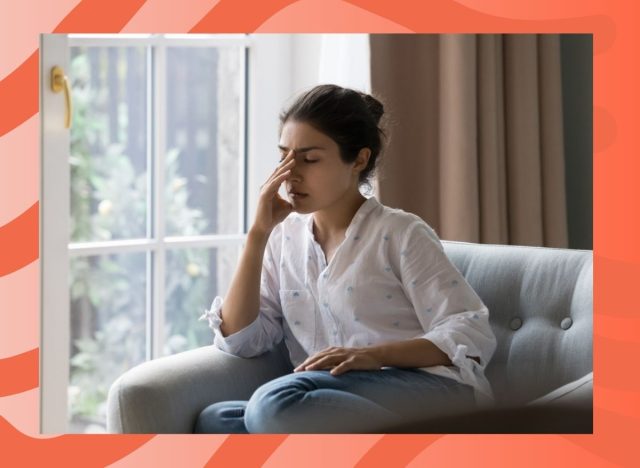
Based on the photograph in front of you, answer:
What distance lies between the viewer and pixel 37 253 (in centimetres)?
98

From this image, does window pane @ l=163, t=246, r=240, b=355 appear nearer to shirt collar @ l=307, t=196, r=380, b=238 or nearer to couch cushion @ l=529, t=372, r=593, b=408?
shirt collar @ l=307, t=196, r=380, b=238

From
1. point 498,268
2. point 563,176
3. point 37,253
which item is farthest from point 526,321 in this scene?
point 37,253

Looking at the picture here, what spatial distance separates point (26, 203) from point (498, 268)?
0.62 m

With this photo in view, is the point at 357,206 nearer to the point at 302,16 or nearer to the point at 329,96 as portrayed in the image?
the point at 329,96

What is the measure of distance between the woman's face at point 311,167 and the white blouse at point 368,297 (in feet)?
0.23

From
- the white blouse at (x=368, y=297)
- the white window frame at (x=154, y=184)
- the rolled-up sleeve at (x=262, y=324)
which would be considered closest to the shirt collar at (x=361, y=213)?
the white blouse at (x=368, y=297)

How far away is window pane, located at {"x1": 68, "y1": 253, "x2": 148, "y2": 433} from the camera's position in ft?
5.01

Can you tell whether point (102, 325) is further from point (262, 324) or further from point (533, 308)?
point (533, 308)

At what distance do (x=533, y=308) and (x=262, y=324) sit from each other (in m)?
0.36

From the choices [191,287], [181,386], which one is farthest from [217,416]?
[191,287]

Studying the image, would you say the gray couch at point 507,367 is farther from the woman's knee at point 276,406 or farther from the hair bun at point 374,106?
the hair bun at point 374,106

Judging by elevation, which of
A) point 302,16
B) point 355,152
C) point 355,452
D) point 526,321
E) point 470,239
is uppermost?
point 302,16

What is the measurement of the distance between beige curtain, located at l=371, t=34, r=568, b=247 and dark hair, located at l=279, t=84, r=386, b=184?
25 cm

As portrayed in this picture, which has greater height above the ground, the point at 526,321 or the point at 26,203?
the point at 26,203
